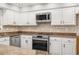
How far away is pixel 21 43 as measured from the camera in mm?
2189

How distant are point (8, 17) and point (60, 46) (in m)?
1.13

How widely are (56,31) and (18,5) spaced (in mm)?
826

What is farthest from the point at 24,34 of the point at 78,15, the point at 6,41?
the point at 78,15

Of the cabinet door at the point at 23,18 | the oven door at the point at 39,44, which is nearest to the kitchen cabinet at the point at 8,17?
the cabinet door at the point at 23,18

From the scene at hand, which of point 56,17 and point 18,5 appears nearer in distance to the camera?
point 18,5

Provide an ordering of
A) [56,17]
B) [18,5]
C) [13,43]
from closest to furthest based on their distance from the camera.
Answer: [18,5] < [13,43] < [56,17]

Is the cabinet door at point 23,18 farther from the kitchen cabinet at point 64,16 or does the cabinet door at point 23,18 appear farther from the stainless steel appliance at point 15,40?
the kitchen cabinet at point 64,16

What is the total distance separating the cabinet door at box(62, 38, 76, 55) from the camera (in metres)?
2.13

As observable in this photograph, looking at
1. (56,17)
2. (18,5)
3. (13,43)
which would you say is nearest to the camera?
(18,5)

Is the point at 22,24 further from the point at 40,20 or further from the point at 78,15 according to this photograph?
the point at 78,15

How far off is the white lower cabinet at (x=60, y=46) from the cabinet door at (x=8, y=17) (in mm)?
830

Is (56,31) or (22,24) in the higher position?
(22,24)

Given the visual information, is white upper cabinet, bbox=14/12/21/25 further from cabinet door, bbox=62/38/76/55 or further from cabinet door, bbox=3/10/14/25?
cabinet door, bbox=62/38/76/55

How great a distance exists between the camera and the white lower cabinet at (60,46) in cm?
220
